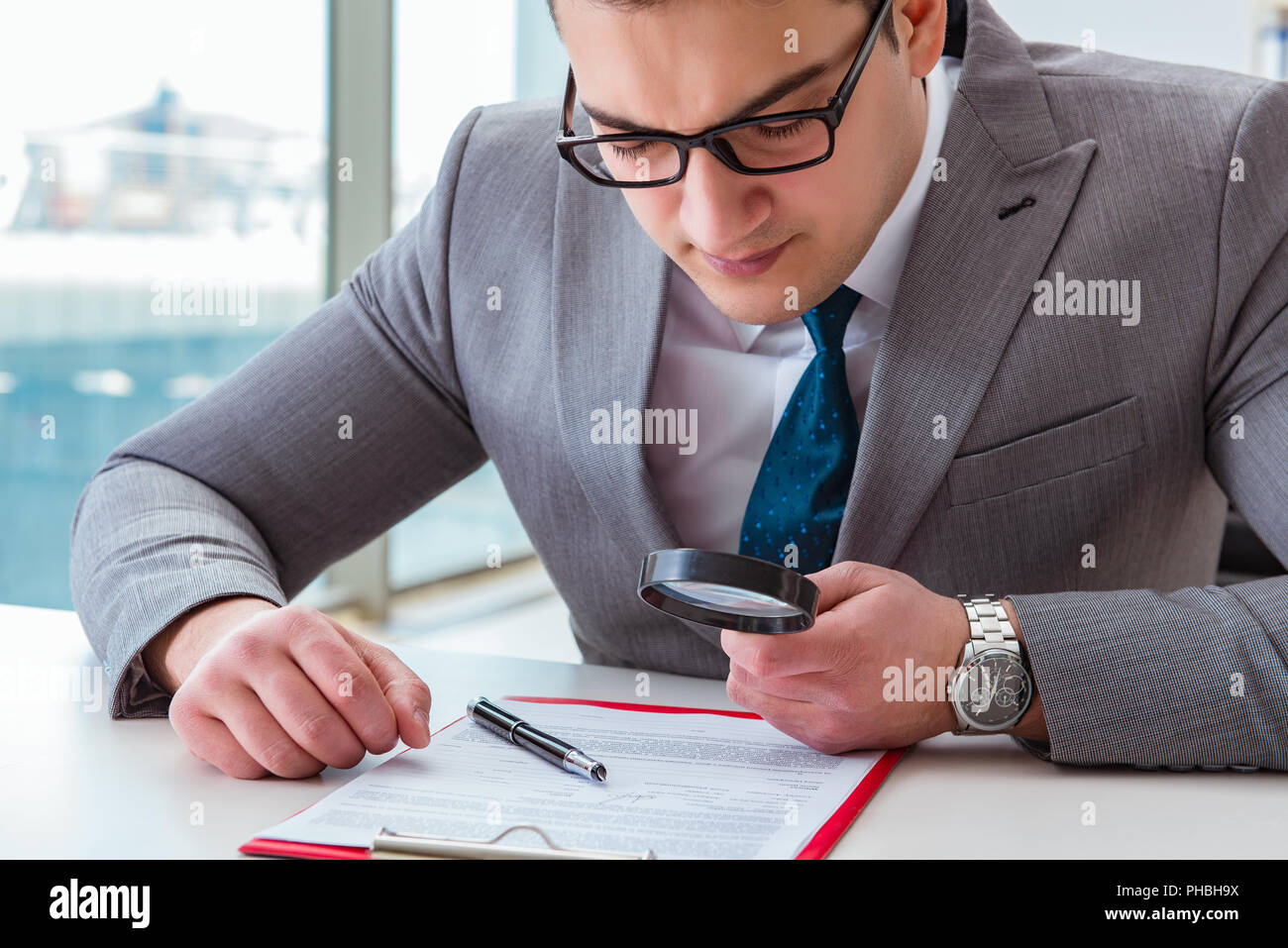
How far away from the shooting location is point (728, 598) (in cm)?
92

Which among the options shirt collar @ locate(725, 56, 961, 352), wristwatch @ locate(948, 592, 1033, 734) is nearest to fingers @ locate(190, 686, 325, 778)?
wristwatch @ locate(948, 592, 1033, 734)

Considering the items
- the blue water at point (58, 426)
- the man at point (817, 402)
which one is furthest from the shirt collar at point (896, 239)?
the blue water at point (58, 426)

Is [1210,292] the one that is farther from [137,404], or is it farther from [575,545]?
[137,404]

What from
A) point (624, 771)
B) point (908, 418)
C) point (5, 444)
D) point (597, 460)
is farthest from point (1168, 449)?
point (5, 444)

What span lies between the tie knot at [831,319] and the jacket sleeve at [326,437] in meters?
0.49

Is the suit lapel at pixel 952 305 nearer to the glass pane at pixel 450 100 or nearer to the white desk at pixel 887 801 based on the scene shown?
the white desk at pixel 887 801

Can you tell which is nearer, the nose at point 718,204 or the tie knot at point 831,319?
the nose at point 718,204

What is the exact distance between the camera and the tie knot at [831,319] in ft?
4.50

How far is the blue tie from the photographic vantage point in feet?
4.44

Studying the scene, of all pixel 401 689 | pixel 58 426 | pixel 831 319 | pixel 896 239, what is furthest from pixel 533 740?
pixel 58 426

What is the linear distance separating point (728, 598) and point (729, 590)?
27 mm

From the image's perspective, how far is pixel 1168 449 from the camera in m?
1.37
